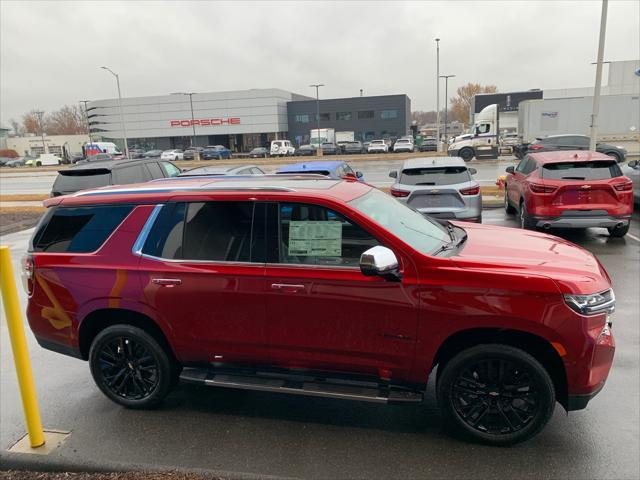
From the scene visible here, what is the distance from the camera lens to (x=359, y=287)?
3.27 meters

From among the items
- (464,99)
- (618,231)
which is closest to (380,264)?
(618,231)

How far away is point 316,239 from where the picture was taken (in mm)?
3482

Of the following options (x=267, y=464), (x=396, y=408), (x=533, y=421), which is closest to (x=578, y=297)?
(x=533, y=421)

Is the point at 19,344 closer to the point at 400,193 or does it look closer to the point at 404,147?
the point at 400,193

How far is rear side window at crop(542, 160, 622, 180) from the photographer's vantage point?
845cm

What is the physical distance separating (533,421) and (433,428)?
71cm

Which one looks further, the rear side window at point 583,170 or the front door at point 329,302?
the rear side window at point 583,170

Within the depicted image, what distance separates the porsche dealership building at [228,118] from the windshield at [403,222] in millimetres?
69523

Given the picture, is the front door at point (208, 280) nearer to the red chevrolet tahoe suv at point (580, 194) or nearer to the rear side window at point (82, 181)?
the red chevrolet tahoe suv at point (580, 194)

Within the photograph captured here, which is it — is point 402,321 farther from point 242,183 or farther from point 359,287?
point 242,183

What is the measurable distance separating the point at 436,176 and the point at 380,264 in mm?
6096

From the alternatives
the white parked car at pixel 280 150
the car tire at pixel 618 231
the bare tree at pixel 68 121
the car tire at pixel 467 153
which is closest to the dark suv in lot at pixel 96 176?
the car tire at pixel 618 231

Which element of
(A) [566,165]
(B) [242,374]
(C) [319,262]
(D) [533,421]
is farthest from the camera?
(A) [566,165]

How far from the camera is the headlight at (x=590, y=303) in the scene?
3.00 meters
